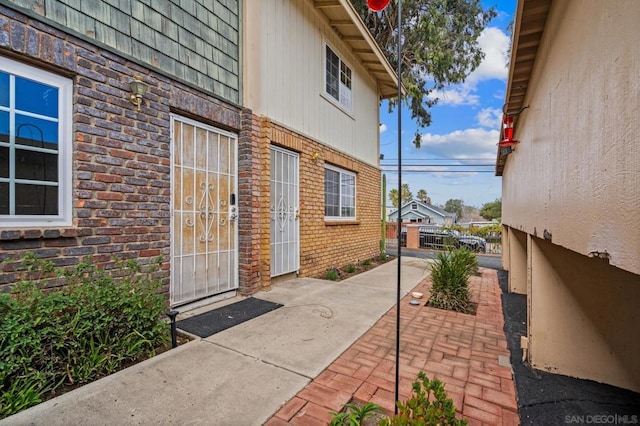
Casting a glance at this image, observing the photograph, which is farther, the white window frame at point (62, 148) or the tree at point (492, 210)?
the tree at point (492, 210)

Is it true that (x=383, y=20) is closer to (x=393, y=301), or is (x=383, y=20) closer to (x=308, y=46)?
(x=308, y=46)

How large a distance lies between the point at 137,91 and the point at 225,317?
265 centimetres

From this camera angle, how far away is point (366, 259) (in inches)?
333

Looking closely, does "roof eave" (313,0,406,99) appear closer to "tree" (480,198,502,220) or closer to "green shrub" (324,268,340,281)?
"green shrub" (324,268,340,281)

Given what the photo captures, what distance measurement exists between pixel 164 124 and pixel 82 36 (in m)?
1.00

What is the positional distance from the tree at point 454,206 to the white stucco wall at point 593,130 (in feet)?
234

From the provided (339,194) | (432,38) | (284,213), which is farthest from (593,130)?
(432,38)

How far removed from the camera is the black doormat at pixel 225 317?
10.6 ft

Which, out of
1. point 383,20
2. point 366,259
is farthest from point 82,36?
point 383,20

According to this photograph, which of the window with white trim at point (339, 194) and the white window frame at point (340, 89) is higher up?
the white window frame at point (340, 89)

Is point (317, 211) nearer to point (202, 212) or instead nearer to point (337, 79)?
point (202, 212)

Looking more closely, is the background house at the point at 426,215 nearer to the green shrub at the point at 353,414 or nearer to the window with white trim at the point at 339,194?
the window with white trim at the point at 339,194

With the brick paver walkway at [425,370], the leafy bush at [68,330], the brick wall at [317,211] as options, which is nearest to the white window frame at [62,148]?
the leafy bush at [68,330]

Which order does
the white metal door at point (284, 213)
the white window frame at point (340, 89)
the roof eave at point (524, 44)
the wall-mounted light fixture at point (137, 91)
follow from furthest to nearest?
the white window frame at point (340, 89)
the white metal door at point (284, 213)
the wall-mounted light fixture at point (137, 91)
the roof eave at point (524, 44)
